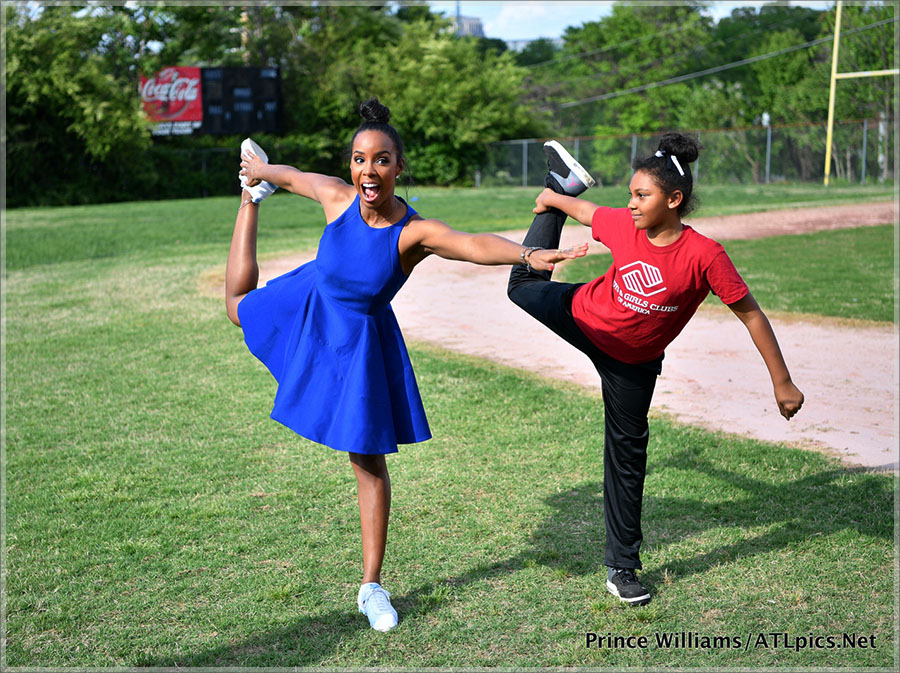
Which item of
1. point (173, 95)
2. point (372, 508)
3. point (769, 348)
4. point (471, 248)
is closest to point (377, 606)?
point (372, 508)

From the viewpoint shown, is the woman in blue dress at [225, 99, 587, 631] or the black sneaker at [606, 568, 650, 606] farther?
the black sneaker at [606, 568, 650, 606]

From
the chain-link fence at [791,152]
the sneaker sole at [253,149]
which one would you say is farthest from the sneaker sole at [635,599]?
the chain-link fence at [791,152]

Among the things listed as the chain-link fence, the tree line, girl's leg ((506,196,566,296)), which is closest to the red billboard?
the tree line

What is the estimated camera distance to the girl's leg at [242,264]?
4145 mm

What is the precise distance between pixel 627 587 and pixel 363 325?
1551mm

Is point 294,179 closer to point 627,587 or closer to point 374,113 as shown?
point 374,113

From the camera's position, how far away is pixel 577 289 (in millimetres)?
3971

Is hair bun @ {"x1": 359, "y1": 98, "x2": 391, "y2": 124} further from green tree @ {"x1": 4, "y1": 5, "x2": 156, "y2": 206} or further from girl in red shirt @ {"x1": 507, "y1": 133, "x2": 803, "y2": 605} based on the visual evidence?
green tree @ {"x1": 4, "y1": 5, "x2": 156, "y2": 206}

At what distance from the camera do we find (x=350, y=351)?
3.62 m

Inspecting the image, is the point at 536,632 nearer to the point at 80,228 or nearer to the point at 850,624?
the point at 850,624

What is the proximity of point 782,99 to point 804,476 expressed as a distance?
159ft

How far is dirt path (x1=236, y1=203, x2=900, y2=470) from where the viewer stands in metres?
6.24

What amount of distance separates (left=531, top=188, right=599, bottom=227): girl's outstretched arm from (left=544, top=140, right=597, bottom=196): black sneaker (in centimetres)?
5

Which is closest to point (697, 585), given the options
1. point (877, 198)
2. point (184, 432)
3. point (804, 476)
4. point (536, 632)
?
point (536, 632)
